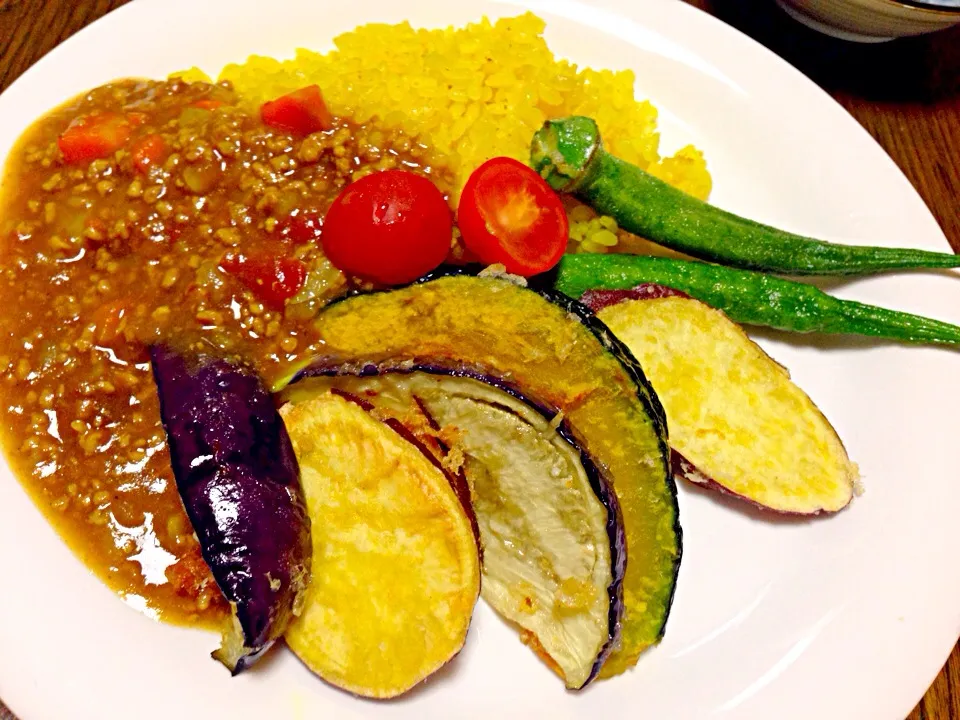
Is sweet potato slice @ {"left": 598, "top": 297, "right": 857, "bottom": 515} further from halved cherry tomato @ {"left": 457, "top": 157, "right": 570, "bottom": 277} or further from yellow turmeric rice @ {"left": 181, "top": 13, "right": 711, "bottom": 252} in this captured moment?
yellow turmeric rice @ {"left": 181, "top": 13, "right": 711, "bottom": 252}

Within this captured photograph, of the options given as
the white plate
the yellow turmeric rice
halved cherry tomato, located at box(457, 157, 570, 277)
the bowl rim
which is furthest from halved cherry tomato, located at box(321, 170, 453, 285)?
the bowl rim

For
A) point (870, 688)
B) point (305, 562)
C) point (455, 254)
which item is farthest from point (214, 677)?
point (870, 688)

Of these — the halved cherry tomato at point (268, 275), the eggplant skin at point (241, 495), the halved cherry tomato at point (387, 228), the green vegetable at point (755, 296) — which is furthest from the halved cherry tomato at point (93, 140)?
the green vegetable at point (755, 296)

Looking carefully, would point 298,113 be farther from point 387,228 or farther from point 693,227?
point 693,227

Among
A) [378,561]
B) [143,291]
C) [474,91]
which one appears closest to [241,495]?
[378,561]

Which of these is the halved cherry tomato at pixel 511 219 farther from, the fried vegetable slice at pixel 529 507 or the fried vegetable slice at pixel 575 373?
the fried vegetable slice at pixel 529 507

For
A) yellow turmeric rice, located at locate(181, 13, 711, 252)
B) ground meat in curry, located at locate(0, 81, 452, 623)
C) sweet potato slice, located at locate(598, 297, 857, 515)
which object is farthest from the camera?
yellow turmeric rice, located at locate(181, 13, 711, 252)

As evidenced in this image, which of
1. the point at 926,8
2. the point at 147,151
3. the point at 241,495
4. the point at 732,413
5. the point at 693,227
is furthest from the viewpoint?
the point at 926,8
